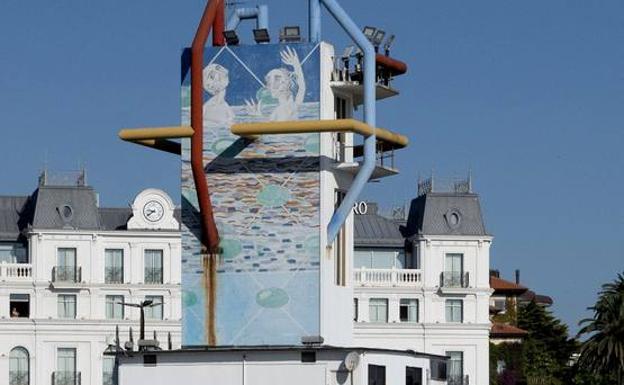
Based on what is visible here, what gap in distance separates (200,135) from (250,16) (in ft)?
14.0

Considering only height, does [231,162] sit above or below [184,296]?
above

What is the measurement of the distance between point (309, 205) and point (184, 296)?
4.53 meters

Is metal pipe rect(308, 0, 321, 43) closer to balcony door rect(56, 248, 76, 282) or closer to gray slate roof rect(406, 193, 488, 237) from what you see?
balcony door rect(56, 248, 76, 282)

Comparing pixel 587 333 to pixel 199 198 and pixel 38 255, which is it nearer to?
pixel 38 255

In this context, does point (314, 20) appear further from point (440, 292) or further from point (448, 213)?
point (440, 292)

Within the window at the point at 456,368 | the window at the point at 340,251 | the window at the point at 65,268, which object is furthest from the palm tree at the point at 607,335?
the window at the point at 340,251

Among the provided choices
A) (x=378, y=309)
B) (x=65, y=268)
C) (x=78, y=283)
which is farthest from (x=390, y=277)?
(x=65, y=268)

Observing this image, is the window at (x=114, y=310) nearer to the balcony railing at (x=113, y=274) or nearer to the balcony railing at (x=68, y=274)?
the balcony railing at (x=113, y=274)

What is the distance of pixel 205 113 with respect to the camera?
59281 millimetres

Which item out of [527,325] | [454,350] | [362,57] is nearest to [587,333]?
[454,350]

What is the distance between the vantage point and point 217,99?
194 feet

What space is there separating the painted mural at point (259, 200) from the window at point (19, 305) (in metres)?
62.1

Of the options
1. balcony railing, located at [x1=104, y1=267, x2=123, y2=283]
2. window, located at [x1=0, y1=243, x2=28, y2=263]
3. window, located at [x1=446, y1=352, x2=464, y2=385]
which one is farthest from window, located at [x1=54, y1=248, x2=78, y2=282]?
Answer: window, located at [x1=446, y1=352, x2=464, y2=385]

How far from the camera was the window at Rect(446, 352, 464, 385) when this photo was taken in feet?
403
